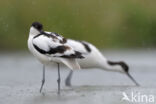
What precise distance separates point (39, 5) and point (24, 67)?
3595mm

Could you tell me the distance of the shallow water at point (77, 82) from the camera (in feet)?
29.7

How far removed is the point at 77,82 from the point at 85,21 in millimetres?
5969

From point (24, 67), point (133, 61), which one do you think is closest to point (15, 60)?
point (24, 67)

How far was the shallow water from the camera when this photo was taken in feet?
29.7

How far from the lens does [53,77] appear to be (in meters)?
12.9

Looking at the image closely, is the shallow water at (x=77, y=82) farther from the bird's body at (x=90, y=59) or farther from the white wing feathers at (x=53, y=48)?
the white wing feathers at (x=53, y=48)

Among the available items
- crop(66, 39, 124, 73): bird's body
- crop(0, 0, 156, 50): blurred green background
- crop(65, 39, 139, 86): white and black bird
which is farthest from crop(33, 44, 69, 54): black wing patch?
crop(0, 0, 156, 50): blurred green background

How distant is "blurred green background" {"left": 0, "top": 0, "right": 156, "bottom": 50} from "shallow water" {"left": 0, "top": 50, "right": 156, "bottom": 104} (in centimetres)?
43

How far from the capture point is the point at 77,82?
12.3 meters

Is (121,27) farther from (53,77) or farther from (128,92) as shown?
(128,92)

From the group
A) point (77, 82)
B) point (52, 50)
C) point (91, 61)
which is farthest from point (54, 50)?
point (91, 61)

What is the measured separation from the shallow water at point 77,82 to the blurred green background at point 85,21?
1.40ft

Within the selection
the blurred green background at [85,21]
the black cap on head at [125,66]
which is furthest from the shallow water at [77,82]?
the blurred green background at [85,21]

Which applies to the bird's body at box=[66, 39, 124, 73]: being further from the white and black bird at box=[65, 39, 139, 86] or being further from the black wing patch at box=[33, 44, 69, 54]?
the black wing patch at box=[33, 44, 69, 54]
